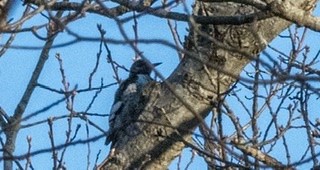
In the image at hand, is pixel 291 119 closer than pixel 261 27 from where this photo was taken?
No

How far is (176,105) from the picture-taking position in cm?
490

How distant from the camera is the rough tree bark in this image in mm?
4832

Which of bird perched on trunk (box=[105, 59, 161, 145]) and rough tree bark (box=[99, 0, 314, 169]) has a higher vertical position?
bird perched on trunk (box=[105, 59, 161, 145])

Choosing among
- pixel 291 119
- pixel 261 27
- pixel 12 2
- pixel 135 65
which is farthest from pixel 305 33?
pixel 12 2

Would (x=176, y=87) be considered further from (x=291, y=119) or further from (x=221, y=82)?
(x=291, y=119)

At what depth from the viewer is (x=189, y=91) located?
4887mm

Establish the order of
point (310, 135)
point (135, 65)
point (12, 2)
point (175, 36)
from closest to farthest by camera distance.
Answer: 1. point (12, 2)
2. point (310, 135)
3. point (175, 36)
4. point (135, 65)

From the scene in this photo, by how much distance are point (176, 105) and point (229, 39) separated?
1.57 ft

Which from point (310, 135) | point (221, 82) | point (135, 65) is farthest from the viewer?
point (135, 65)

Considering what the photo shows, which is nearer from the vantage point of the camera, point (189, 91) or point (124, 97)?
point (189, 91)

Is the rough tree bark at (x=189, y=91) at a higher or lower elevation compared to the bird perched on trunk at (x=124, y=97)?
lower

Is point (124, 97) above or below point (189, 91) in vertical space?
above

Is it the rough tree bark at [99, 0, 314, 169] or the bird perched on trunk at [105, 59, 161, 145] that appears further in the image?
the bird perched on trunk at [105, 59, 161, 145]

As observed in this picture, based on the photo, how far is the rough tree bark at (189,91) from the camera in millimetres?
4832
